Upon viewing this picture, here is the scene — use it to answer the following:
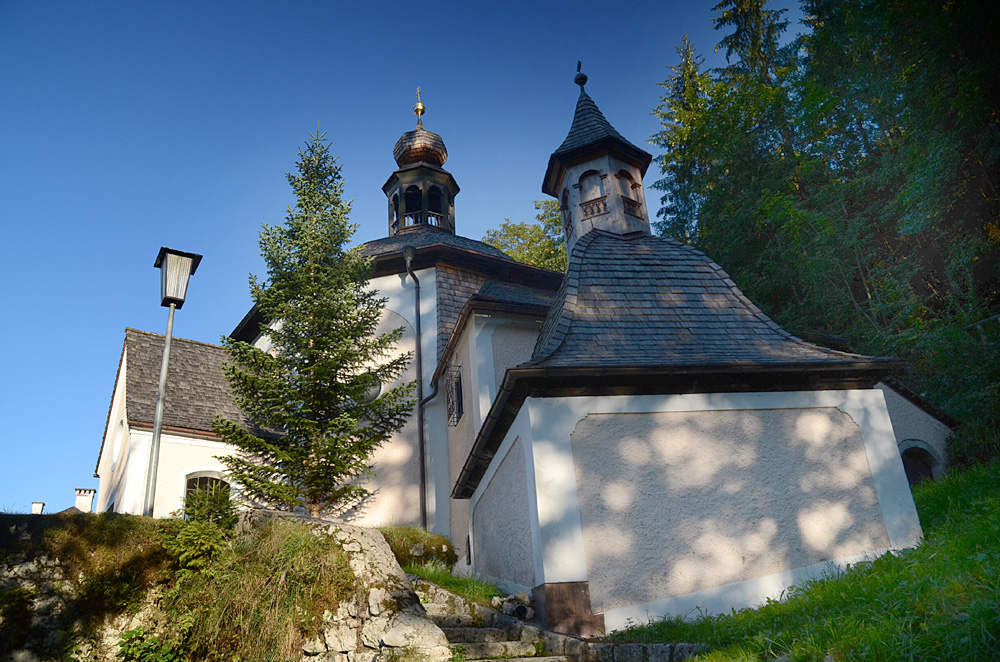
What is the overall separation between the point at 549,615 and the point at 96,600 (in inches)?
150

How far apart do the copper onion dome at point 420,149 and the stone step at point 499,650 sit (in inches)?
692

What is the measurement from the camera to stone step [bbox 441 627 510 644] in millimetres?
5946

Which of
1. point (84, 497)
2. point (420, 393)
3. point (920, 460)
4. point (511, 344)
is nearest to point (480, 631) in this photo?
point (511, 344)

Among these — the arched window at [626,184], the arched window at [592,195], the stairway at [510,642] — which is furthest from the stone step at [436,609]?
the arched window at [626,184]

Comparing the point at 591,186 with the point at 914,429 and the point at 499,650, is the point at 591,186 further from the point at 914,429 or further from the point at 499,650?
the point at 499,650

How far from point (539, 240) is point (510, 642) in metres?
22.3

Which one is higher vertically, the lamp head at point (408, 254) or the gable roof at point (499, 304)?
the lamp head at point (408, 254)

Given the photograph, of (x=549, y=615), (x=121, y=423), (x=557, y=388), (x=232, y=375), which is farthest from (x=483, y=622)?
(x=121, y=423)

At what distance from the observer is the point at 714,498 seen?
7070 mm

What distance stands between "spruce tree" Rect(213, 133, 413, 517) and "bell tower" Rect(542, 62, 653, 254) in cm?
438

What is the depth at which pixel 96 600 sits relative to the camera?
5.09 metres

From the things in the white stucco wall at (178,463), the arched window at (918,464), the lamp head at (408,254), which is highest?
the lamp head at (408,254)

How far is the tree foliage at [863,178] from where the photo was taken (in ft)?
44.1

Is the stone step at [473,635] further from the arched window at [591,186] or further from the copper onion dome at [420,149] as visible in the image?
the copper onion dome at [420,149]
